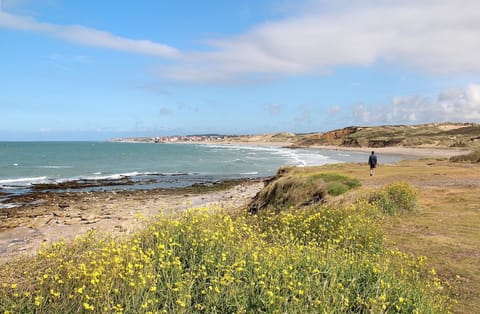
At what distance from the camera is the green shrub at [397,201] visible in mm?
13383

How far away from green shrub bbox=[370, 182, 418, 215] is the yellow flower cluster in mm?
7210

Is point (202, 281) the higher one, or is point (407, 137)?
point (407, 137)

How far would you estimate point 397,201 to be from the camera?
1361cm

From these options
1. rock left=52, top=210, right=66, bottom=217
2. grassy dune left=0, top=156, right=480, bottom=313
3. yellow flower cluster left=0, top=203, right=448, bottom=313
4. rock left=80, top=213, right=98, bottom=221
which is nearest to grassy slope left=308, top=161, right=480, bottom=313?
grassy dune left=0, top=156, right=480, bottom=313

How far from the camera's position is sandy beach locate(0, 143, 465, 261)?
1991 cm

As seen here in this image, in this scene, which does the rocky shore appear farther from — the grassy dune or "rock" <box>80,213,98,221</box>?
the grassy dune

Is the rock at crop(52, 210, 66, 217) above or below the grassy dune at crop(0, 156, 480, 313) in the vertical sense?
below

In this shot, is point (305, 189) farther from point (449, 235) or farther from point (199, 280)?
point (199, 280)

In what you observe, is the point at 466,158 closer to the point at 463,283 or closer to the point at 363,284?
the point at 463,283

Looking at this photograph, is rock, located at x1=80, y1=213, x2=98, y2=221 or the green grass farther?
rock, located at x1=80, y1=213, x2=98, y2=221

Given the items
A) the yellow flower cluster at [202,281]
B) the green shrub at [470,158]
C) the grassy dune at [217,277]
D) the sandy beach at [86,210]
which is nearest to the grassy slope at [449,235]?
the grassy dune at [217,277]

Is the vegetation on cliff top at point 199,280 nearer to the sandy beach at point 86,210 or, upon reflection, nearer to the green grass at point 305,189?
the sandy beach at point 86,210

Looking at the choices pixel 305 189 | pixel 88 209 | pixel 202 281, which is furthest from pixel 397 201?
pixel 88 209

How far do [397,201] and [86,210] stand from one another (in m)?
22.5
